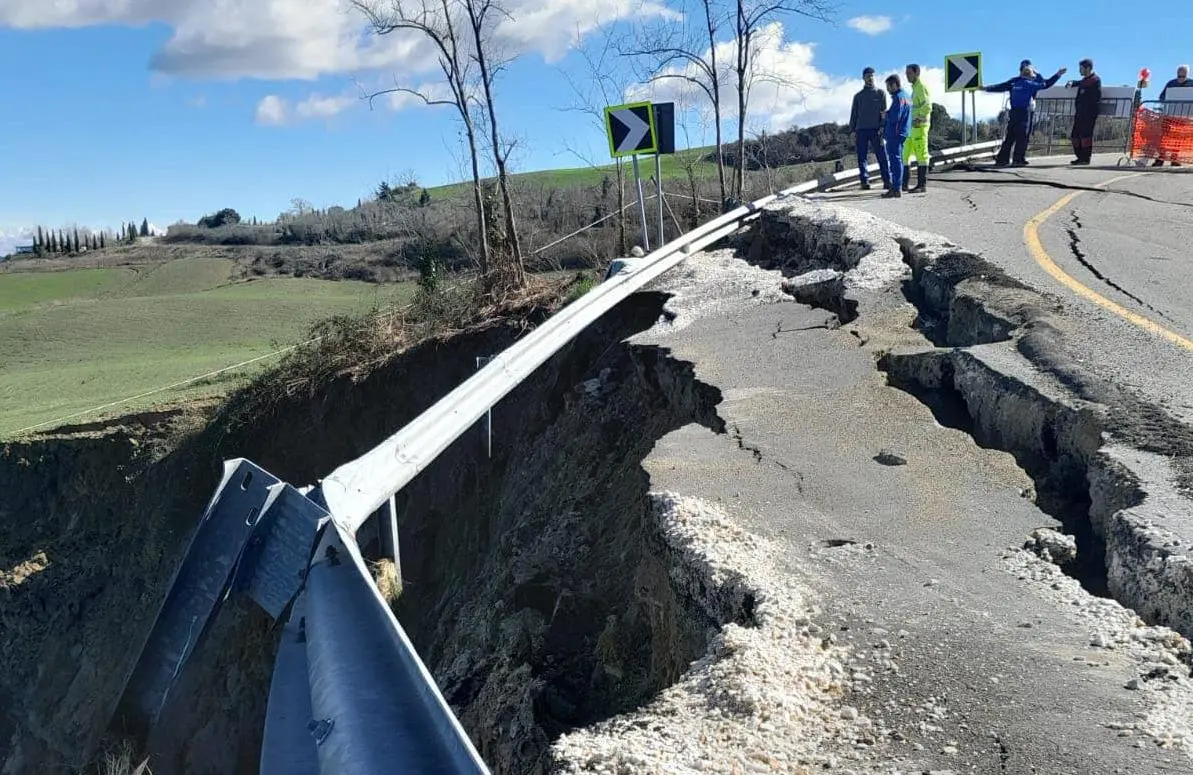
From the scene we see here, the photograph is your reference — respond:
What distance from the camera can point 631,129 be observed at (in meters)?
11.1

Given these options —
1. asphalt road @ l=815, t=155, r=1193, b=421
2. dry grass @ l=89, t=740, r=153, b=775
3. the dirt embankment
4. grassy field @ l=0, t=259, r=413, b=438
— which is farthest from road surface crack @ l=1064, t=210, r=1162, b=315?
grassy field @ l=0, t=259, r=413, b=438

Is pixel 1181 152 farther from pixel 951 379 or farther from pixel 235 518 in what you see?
pixel 235 518

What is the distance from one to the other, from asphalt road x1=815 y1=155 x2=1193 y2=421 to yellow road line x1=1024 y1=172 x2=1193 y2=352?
13mm

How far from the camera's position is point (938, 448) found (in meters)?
5.32

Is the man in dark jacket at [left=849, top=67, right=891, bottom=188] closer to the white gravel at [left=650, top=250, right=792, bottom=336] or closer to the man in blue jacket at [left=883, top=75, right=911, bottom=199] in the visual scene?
the man in blue jacket at [left=883, top=75, right=911, bottom=199]

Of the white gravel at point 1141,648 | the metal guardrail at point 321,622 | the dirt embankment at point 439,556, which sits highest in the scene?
the metal guardrail at point 321,622

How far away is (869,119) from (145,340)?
1986cm

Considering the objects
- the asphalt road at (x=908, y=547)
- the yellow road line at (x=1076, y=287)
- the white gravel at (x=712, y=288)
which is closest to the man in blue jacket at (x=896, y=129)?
the yellow road line at (x=1076, y=287)

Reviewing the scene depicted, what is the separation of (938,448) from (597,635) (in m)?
2.11

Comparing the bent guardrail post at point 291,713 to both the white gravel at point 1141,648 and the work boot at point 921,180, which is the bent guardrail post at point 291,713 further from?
the work boot at point 921,180

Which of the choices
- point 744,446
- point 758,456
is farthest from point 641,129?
point 758,456

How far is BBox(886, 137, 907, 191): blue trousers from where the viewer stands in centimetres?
1427

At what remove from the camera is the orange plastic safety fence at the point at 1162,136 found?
1933cm

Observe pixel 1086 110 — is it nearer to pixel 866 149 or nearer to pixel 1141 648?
pixel 866 149
